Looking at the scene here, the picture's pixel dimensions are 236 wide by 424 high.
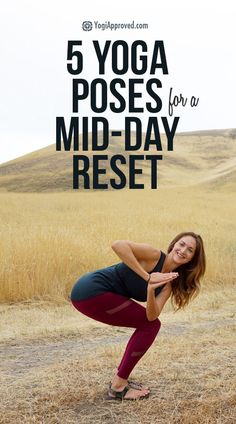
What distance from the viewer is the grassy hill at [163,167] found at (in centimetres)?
6000

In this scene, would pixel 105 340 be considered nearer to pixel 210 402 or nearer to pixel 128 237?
pixel 210 402

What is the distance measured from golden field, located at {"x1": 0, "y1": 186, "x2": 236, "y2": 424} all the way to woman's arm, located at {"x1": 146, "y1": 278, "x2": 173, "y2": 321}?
90 centimetres

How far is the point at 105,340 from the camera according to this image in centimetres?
897

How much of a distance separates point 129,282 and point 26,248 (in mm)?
7893

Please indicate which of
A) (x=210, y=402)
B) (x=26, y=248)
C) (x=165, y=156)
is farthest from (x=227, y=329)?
(x=165, y=156)

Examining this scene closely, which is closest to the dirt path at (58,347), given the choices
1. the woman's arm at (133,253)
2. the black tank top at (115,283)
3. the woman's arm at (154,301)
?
the black tank top at (115,283)

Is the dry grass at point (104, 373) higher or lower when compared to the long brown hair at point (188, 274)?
lower

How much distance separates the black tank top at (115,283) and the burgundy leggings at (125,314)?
0.05 meters

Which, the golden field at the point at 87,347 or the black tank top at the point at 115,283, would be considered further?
the golden field at the point at 87,347

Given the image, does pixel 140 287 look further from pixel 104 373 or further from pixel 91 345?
pixel 91 345

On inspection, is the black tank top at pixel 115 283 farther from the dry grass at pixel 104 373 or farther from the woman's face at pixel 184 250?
the dry grass at pixel 104 373

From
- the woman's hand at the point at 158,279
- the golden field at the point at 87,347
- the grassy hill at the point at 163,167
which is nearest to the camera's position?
the woman's hand at the point at 158,279

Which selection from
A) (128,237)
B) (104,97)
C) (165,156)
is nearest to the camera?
(104,97)

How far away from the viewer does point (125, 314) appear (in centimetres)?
569
